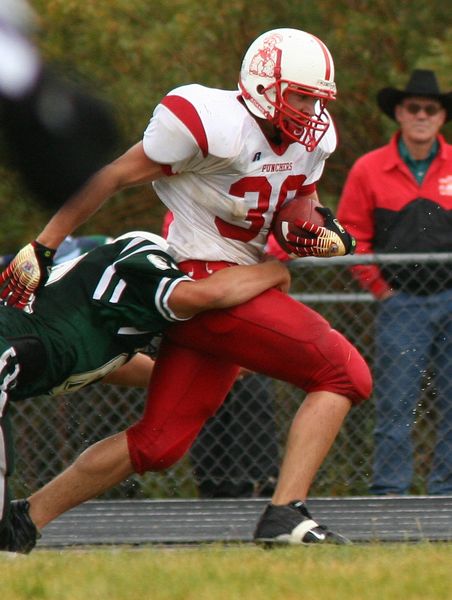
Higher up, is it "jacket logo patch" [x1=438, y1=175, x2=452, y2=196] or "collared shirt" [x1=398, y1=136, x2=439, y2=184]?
"collared shirt" [x1=398, y1=136, x2=439, y2=184]

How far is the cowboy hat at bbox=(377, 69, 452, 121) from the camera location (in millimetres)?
7633

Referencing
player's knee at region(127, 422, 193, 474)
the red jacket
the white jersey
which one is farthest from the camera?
the red jacket

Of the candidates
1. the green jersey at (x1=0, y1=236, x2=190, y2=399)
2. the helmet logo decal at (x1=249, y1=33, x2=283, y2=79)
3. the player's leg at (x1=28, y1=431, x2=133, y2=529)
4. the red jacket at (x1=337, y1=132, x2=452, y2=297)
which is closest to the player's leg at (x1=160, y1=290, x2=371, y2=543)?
the green jersey at (x1=0, y1=236, x2=190, y2=399)

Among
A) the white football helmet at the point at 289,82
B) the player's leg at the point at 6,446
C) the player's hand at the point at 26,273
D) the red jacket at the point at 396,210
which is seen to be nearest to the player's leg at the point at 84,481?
the player's leg at the point at 6,446

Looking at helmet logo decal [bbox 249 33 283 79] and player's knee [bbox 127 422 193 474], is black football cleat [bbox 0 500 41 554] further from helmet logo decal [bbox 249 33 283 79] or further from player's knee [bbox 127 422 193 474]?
helmet logo decal [bbox 249 33 283 79]

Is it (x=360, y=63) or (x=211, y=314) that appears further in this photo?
(x=360, y=63)

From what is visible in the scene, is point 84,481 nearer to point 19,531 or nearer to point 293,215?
point 19,531

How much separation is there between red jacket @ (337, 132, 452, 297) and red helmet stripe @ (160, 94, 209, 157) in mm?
2254

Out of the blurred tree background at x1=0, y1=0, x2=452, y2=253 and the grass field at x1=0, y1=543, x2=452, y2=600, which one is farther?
the blurred tree background at x1=0, y1=0, x2=452, y2=253

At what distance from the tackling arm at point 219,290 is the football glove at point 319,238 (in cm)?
17

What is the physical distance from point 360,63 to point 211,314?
594cm

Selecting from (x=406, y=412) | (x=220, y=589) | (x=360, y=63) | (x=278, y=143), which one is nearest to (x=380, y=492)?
(x=406, y=412)

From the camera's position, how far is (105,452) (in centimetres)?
554

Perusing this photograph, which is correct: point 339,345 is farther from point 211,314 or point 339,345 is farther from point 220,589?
point 220,589
